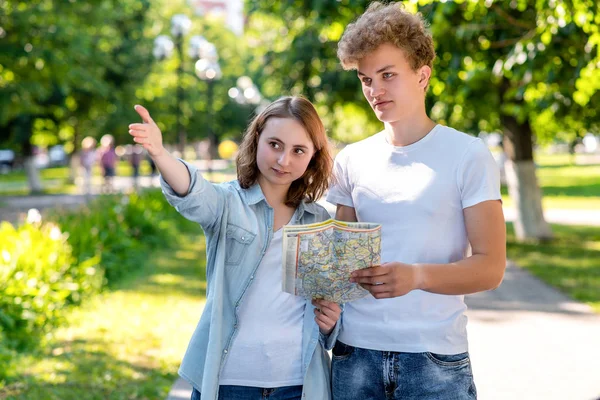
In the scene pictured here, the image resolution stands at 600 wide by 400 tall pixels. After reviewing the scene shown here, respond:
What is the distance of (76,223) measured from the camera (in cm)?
1174

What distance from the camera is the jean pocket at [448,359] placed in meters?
2.61

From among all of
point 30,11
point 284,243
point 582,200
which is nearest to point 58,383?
point 284,243

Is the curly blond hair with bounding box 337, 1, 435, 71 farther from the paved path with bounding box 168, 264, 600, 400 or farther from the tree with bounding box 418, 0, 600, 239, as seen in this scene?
the tree with bounding box 418, 0, 600, 239

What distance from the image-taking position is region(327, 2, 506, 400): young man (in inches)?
98.7

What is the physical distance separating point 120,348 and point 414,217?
16.6 ft

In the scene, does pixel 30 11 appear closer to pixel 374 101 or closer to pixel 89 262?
pixel 89 262

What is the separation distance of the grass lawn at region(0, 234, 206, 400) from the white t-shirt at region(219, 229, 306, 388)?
122 inches

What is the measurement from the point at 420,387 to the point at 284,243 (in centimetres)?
67

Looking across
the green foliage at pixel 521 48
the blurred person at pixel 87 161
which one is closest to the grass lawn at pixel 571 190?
the green foliage at pixel 521 48

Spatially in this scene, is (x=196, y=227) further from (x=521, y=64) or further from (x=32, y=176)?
(x=32, y=176)

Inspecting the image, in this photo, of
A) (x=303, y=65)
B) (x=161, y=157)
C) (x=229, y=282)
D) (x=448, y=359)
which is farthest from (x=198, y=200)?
Result: (x=303, y=65)

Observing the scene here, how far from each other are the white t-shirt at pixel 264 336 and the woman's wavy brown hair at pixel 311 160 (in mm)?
274

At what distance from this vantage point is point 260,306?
2.78 m

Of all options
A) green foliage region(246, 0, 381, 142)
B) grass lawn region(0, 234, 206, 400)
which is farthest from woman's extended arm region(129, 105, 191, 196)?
green foliage region(246, 0, 381, 142)
